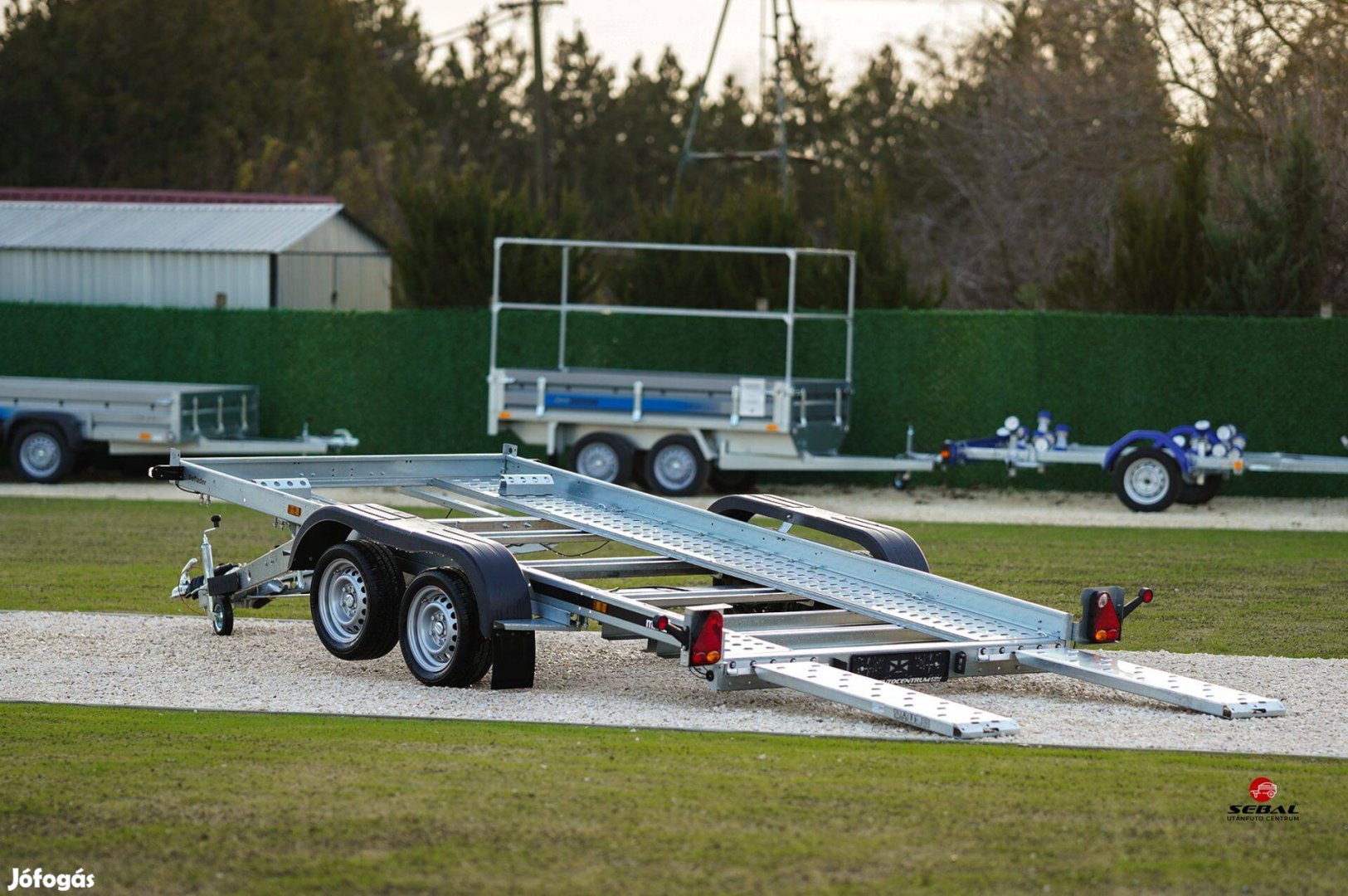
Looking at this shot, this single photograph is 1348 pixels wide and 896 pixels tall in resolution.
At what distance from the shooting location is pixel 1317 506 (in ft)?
71.1

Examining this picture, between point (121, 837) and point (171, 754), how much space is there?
1.35 meters

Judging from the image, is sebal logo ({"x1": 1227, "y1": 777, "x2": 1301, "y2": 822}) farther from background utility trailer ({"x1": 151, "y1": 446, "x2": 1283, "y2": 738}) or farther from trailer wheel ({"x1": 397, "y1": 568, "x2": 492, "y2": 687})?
trailer wheel ({"x1": 397, "y1": 568, "x2": 492, "y2": 687})

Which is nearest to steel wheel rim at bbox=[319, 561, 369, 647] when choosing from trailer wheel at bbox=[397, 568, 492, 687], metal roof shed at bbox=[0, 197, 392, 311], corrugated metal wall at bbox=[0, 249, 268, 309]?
trailer wheel at bbox=[397, 568, 492, 687]

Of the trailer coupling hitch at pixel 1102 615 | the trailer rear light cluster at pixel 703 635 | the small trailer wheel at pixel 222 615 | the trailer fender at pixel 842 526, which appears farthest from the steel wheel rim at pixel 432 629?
the trailer coupling hitch at pixel 1102 615

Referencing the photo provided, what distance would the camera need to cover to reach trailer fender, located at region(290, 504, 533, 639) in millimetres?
9094

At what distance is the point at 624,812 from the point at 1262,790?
2472 mm

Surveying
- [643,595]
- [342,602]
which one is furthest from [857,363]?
[342,602]

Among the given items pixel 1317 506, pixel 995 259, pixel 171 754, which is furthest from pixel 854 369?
pixel 171 754

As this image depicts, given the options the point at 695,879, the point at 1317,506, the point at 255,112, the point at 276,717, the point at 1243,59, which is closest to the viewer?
the point at 695,879

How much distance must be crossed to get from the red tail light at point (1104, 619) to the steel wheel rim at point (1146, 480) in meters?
11.6

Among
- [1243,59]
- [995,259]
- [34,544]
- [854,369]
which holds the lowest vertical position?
[34,544]

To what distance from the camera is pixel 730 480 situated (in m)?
23.5

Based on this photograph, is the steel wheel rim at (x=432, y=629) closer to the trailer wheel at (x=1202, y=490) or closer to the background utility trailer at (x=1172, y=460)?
the background utility trailer at (x=1172, y=460)

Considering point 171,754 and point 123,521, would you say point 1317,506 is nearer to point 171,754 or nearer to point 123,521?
point 123,521
